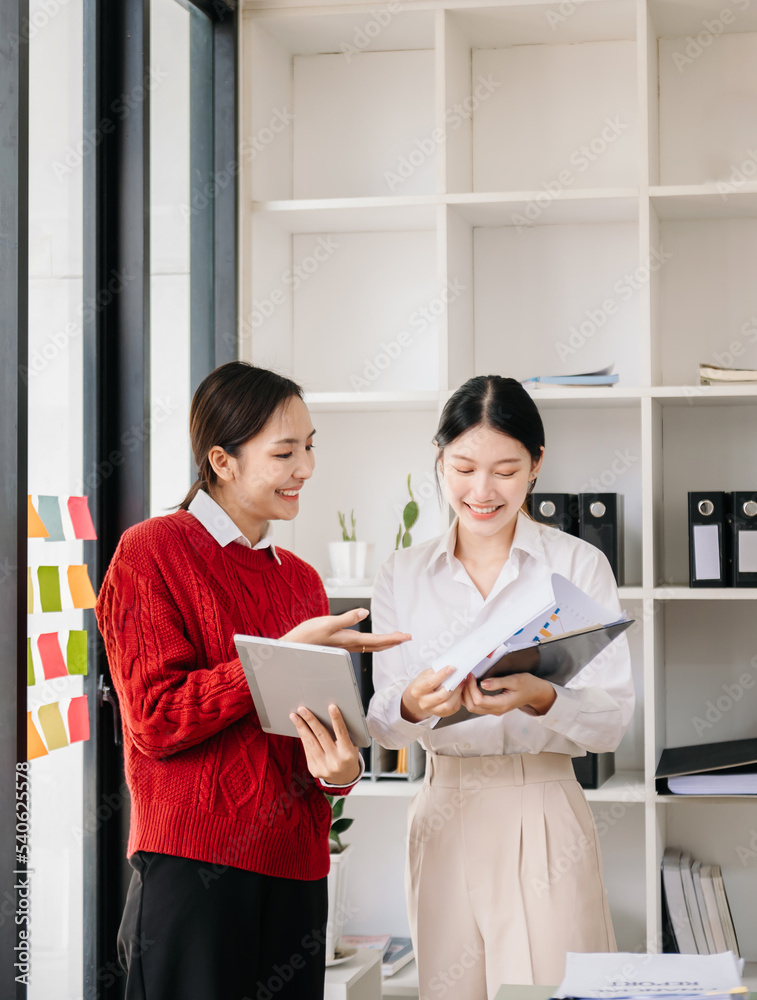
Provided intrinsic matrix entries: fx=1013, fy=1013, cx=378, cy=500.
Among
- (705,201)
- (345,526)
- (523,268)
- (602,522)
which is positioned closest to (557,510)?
(602,522)

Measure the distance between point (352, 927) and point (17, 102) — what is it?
2.20m

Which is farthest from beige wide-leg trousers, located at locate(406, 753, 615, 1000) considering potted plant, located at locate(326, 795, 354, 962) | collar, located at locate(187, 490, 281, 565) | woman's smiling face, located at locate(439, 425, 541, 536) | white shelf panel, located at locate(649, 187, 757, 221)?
white shelf panel, located at locate(649, 187, 757, 221)

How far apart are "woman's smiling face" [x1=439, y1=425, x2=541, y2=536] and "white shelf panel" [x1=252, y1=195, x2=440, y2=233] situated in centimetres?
100

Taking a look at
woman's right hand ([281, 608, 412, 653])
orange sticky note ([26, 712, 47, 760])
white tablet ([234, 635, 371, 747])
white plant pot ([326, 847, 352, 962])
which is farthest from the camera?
white plant pot ([326, 847, 352, 962])

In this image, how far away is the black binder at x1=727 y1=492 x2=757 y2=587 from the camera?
2.41 metres

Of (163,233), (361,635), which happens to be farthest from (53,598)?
(163,233)

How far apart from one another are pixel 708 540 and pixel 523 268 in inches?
35.5

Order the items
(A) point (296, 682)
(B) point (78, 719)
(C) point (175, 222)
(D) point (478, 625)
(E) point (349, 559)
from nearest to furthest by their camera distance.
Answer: (A) point (296, 682)
(D) point (478, 625)
(B) point (78, 719)
(C) point (175, 222)
(E) point (349, 559)

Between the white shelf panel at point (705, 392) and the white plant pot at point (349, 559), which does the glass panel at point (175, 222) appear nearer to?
the white plant pot at point (349, 559)

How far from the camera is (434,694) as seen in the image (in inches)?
57.9

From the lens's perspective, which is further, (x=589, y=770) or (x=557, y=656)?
(x=589, y=770)

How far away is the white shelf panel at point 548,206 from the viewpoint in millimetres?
2477

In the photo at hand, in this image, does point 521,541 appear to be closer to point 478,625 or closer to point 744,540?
point 478,625

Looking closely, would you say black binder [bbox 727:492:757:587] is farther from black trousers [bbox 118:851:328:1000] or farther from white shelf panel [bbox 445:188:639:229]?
black trousers [bbox 118:851:328:1000]
